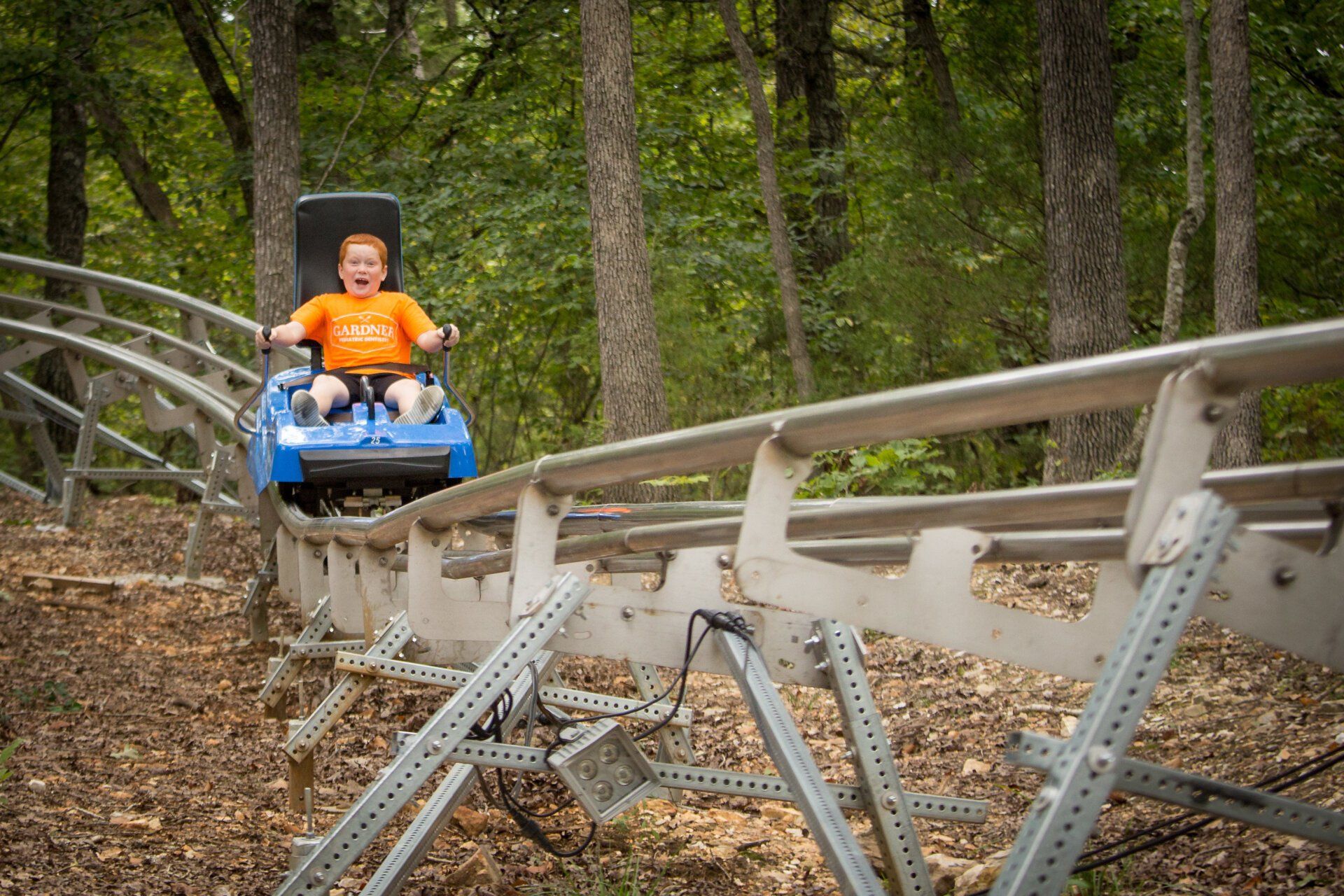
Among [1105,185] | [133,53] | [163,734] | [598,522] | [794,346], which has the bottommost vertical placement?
[163,734]

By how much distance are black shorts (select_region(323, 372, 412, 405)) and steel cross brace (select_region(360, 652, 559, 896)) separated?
11.5 feet

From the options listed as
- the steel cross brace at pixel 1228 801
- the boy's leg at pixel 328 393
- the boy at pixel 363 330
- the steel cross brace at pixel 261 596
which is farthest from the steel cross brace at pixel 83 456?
the steel cross brace at pixel 1228 801

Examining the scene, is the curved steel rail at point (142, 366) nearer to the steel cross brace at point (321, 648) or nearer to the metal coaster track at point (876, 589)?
the steel cross brace at point (321, 648)

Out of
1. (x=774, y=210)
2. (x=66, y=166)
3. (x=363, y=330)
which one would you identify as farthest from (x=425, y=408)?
(x=66, y=166)

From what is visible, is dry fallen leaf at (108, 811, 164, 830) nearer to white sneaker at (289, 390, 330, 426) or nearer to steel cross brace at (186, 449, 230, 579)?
white sneaker at (289, 390, 330, 426)


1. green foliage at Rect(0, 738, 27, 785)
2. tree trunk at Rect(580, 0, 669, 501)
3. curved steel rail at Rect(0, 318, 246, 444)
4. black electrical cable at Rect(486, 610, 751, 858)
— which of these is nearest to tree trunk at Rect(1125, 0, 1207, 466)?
tree trunk at Rect(580, 0, 669, 501)

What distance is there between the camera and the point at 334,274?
7465mm

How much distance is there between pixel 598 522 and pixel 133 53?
1616 cm

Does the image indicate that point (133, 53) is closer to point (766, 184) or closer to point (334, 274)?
point (766, 184)

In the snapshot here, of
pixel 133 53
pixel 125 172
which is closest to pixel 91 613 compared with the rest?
pixel 125 172

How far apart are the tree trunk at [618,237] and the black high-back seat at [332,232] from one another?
1.85 meters

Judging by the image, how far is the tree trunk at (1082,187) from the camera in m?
9.50

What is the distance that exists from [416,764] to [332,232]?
5185 mm

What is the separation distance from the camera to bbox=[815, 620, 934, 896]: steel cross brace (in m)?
3.10
